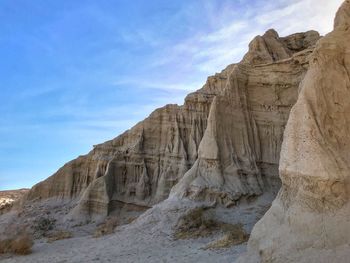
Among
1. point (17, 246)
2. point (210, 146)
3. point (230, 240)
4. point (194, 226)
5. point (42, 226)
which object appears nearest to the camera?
point (230, 240)

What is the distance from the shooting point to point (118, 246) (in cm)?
1611

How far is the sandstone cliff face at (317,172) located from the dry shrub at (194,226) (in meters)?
7.07

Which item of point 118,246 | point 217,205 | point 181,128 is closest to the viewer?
point 118,246

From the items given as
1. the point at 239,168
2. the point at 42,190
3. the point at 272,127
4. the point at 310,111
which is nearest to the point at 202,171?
the point at 239,168

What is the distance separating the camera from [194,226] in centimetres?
1720

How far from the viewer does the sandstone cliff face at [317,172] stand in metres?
7.97

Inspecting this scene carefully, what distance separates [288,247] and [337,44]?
16.0 ft

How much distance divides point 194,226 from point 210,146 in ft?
16.9

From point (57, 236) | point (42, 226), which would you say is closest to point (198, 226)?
point (57, 236)

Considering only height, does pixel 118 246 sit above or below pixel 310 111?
below

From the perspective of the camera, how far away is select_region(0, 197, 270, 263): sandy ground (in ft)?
43.3

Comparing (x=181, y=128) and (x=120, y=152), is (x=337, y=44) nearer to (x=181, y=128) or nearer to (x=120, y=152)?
(x=181, y=128)

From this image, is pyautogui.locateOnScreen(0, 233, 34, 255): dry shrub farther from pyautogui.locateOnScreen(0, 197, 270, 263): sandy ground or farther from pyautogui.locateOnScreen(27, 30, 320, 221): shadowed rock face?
pyautogui.locateOnScreen(27, 30, 320, 221): shadowed rock face

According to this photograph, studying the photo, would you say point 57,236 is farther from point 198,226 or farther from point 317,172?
point 317,172
